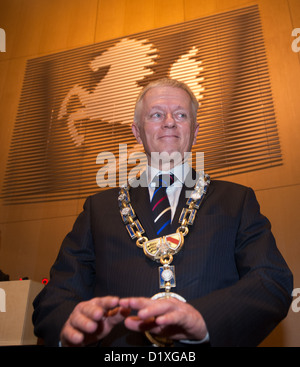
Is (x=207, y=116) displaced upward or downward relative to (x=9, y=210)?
upward

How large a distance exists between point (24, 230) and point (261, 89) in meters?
2.16

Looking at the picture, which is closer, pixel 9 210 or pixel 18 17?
pixel 9 210

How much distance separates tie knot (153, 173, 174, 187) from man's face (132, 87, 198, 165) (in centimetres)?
14

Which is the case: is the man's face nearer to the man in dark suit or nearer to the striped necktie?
the man in dark suit

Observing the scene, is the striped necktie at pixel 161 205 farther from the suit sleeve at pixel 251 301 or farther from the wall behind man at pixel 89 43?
the wall behind man at pixel 89 43

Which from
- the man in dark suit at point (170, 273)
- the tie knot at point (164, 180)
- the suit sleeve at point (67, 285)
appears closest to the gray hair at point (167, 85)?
the man in dark suit at point (170, 273)

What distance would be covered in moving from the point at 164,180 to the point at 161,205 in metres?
0.12

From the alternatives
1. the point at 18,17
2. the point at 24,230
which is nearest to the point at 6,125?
the point at 24,230

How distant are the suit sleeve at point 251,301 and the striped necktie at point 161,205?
0.24 meters

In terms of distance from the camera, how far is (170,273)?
2.94 feet

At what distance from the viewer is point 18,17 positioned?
400cm

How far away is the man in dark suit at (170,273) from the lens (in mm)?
703

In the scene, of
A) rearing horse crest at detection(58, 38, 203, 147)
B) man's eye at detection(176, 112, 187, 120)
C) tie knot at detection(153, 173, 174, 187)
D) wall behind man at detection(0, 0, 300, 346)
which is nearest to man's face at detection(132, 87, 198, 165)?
man's eye at detection(176, 112, 187, 120)

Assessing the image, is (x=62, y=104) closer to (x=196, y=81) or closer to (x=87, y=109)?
(x=87, y=109)
